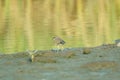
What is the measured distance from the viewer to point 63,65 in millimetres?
10188

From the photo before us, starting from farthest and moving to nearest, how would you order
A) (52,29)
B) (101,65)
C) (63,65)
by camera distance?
(52,29) → (63,65) → (101,65)

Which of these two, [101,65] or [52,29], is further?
[52,29]

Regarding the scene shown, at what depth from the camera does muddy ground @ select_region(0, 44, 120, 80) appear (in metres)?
9.14

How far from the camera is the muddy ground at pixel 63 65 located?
914 centimetres

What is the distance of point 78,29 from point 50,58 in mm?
8654

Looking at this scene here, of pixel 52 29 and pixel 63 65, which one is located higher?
pixel 52 29

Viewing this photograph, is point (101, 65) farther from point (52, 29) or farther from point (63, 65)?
point (52, 29)

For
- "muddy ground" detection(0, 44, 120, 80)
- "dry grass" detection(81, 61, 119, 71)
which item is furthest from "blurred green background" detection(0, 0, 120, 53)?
"dry grass" detection(81, 61, 119, 71)

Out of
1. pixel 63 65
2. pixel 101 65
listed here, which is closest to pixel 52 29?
pixel 63 65

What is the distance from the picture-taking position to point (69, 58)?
36.2 feet

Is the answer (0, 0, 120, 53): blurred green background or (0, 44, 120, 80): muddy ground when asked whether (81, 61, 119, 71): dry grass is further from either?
(0, 0, 120, 53): blurred green background

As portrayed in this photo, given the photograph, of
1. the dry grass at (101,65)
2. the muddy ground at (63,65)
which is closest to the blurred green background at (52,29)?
the muddy ground at (63,65)

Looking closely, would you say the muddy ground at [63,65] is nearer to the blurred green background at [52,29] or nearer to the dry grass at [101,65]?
the dry grass at [101,65]

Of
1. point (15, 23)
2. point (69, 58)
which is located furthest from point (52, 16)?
point (69, 58)
